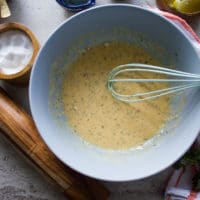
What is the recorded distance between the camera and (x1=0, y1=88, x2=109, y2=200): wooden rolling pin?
0.95 metres

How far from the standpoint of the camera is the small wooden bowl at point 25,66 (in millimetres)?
947

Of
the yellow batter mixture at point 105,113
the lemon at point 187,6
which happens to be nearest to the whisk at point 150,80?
the yellow batter mixture at point 105,113

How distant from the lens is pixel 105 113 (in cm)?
96

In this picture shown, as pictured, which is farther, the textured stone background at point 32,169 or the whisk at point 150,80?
the textured stone background at point 32,169

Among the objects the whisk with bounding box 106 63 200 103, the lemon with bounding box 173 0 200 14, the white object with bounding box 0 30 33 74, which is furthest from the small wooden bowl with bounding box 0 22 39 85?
the lemon with bounding box 173 0 200 14

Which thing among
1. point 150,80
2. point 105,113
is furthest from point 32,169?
point 150,80

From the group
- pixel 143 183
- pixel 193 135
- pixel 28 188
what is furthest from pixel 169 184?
pixel 28 188

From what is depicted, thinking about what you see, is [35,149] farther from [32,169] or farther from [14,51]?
[14,51]

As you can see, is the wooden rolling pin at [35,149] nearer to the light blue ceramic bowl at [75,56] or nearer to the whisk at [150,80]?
the light blue ceramic bowl at [75,56]

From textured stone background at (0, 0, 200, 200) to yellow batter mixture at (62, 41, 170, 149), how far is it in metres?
0.12

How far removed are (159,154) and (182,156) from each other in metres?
0.05

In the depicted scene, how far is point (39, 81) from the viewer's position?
0.91 metres

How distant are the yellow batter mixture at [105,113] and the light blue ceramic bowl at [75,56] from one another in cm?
2

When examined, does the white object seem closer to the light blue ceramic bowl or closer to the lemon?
the light blue ceramic bowl
